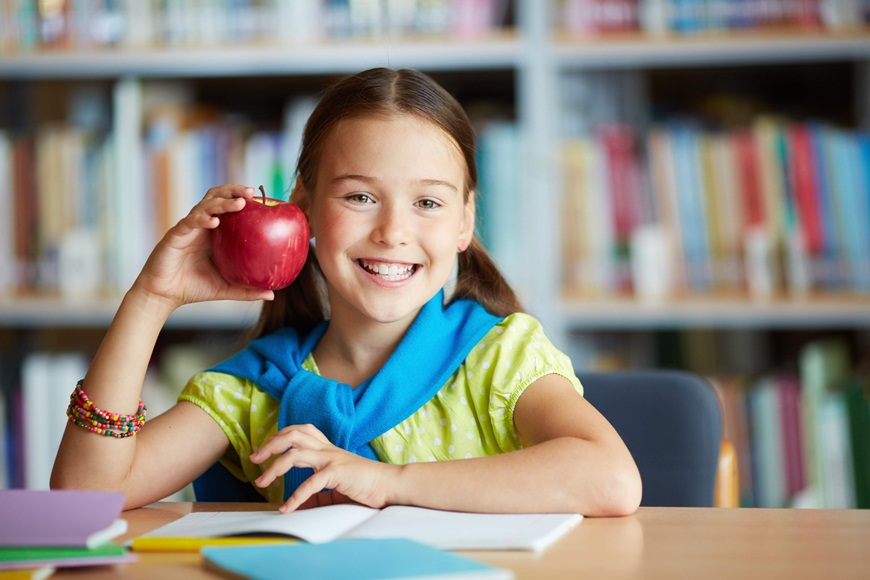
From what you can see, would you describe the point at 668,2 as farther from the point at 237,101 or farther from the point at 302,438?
the point at 302,438

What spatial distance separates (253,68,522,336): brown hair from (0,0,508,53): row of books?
854 millimetres

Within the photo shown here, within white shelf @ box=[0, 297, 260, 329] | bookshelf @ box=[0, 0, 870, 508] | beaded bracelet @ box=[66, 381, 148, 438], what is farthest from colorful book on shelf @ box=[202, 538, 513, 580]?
white shelf @ box=[0, 297, 260, 329]

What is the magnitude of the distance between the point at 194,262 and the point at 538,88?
110 cm

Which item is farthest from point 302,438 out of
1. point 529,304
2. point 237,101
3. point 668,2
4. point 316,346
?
point 237,101

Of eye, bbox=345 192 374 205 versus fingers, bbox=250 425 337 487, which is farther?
eye, bbox=345 192 374 205

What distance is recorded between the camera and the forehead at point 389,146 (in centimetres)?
122

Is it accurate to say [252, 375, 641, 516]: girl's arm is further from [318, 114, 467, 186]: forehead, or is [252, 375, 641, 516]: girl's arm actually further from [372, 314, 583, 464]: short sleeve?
[318, 114, 467, 186]: forehead

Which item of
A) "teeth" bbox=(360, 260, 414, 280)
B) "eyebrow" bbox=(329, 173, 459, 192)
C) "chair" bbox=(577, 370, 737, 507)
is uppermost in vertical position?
"eyebrow" bbox=(329, 173, 459, 192)

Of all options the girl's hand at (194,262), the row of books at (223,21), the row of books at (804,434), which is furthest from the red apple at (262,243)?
the row of books at (804,434)

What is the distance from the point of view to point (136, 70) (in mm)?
2205

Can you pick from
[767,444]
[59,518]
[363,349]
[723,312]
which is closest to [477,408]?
[363,349]

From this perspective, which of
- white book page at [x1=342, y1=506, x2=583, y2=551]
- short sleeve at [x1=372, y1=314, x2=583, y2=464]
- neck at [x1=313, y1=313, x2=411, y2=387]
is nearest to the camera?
white book page at [x1=342, y1=506, x2=583, y2=551]

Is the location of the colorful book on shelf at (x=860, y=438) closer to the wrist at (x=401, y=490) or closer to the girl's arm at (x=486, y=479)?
the girl's arm at (x=486, y=479)

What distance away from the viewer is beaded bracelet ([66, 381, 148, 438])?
112 centimetres
